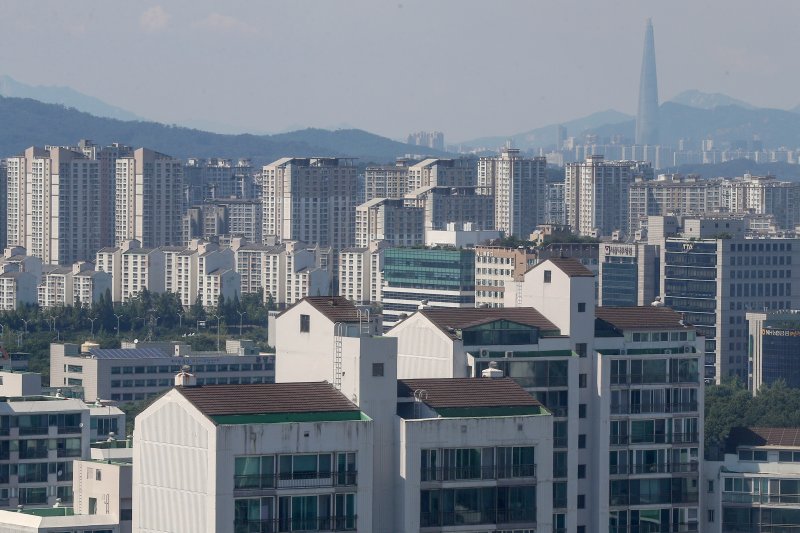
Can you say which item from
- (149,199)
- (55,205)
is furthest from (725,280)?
(149,199)

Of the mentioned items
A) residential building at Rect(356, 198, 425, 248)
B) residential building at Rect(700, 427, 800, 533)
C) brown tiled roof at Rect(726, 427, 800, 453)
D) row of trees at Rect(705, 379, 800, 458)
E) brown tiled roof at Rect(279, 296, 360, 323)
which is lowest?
row of trees at Rect(705, 379, 800, 458)

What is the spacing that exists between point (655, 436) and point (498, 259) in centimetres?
7446

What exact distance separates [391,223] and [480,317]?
397 feet

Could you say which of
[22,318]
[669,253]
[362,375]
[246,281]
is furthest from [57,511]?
[246,281]

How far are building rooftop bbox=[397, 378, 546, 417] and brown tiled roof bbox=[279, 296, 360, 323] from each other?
42.8 inches

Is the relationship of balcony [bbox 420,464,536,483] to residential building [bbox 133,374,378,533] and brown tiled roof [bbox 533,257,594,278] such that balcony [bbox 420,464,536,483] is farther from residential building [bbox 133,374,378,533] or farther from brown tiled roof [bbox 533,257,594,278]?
brown tiled roof [bbox 533,257,594,278]

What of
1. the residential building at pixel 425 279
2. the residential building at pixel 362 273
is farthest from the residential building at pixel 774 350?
the residential building at pixel 362 273

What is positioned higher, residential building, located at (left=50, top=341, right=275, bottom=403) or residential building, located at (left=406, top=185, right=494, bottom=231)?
residential building, located at (left=406, top=185, right=494, bottom=231)

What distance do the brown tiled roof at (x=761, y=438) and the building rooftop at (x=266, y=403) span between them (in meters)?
11.4

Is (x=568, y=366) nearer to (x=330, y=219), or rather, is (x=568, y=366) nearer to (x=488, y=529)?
(x=488, y=529)

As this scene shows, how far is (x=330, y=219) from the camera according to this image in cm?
18388

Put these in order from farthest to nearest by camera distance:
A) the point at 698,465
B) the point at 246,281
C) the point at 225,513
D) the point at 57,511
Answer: the point at 246,281 < the point at 698,465 < the point at 57,511 < the point at 225,513

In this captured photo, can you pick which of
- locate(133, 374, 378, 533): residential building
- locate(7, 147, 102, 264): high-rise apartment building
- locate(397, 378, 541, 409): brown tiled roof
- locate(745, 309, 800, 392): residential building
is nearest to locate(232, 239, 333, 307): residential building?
locate(7, 147, 102, 264): high-rise apartment building

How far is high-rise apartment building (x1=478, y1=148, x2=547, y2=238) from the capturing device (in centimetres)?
19012
